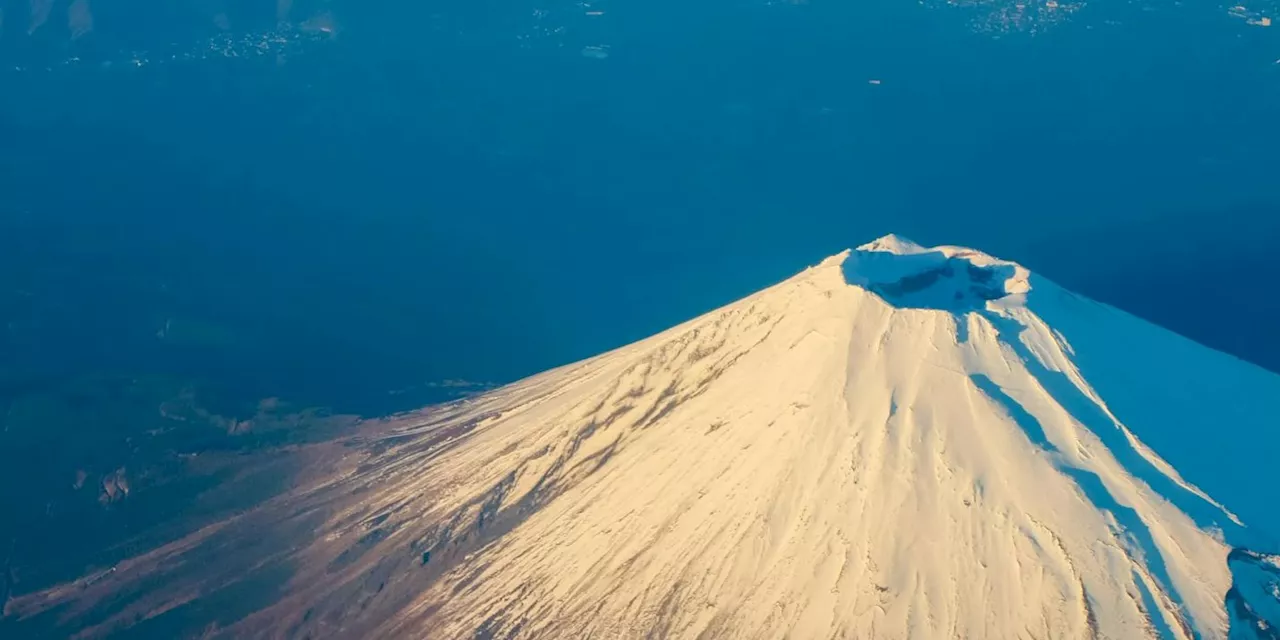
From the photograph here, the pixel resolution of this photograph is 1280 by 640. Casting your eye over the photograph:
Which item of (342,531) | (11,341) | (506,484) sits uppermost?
(506,484)

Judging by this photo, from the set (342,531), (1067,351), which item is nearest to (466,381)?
(342,531)

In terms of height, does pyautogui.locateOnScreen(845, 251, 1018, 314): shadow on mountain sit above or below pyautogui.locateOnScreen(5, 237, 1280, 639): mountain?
above

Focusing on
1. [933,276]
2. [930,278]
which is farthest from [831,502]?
[933,276]

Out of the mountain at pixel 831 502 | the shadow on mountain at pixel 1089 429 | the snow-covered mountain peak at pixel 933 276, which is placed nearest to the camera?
the shadow on mountain at pixel 1089 429

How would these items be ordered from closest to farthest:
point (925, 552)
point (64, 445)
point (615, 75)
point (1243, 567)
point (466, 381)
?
point (1243, 567)
point (925, 552)
point (64, 445)
point (466, 381)
point (615, 75)

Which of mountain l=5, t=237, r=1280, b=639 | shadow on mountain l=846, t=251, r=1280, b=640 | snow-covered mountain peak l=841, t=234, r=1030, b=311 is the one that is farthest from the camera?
snow-covered mountain peak l=841, t=234, r=1030, b=311

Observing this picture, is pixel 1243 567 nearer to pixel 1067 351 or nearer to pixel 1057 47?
pixel 1067 351

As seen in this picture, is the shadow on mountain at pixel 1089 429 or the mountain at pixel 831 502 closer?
the shadow on mountain at pixel 1089 429

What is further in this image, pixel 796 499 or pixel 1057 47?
pixel 1057 47

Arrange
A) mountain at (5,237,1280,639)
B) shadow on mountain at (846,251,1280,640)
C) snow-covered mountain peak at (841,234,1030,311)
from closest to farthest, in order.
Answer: shadow on mountain at (846,251,1280,640), mountain at (5,237,1280,639), snow-covered mountain peak at (841,234,1030,311)
